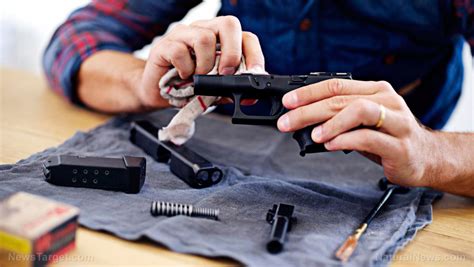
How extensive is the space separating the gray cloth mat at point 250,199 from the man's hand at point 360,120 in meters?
0.09

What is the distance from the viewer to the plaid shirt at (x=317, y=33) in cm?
121

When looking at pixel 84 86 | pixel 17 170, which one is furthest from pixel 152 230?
pixel 84 86

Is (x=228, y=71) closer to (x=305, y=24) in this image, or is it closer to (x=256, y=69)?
(x=256, y=69)

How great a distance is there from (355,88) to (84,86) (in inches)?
24.8

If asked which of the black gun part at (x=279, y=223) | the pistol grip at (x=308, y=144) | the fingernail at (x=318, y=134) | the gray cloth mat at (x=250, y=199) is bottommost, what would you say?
the gray cloth mat at (x=250, y=199)

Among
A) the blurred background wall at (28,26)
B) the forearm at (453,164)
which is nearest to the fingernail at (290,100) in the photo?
the forearm at (453,164)

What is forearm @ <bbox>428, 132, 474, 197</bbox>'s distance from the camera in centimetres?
90

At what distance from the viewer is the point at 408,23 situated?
1.21 meters

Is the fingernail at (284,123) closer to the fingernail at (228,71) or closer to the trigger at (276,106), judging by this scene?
the trigger at (276,106)

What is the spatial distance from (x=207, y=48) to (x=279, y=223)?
308mm

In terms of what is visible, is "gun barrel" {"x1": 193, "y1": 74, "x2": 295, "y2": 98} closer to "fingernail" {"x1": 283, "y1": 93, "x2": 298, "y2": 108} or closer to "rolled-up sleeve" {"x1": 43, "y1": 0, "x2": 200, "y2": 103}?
"fingernail" {"x1": 283, "y1": 93, "x2": 298, "y2": 108}

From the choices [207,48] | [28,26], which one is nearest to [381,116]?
[207,48]

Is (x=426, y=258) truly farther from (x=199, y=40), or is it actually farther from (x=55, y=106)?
(x=55, y=106)

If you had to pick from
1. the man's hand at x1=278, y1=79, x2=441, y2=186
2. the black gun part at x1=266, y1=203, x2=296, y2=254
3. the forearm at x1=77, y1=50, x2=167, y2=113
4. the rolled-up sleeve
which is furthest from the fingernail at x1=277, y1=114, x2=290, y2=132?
the rolled-up sleeve
